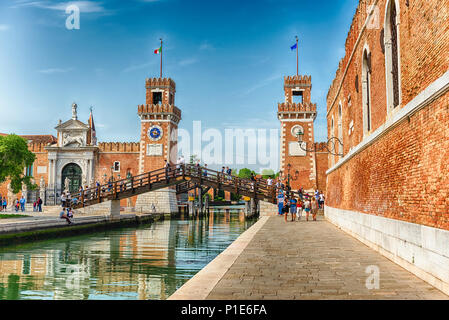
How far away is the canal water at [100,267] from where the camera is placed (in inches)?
322

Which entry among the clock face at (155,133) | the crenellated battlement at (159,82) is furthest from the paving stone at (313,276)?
the crenellated battlement at (159,82)

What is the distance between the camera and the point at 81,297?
7734 mm

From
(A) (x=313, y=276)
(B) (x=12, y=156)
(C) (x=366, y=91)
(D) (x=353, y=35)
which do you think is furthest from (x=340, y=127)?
(B) (x=12, y=156)

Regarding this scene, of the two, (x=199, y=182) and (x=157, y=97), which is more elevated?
(x=157, y=97)

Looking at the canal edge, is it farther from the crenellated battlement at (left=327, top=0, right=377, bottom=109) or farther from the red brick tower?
the red brick tower

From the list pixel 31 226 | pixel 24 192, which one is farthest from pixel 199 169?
pixel 24 192

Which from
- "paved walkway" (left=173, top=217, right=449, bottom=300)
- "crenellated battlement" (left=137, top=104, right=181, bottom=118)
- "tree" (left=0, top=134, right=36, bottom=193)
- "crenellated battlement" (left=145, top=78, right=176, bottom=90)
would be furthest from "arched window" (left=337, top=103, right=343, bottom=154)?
"crenellated battlement" (left=145, top=78, right=176, bottom=90)

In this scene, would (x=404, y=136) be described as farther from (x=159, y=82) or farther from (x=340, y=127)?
(x=159, y=82)

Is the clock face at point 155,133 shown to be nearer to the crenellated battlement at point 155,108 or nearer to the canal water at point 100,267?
the crenellated battlement at point 155,108

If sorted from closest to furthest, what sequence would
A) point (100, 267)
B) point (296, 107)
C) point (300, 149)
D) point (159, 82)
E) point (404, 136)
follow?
1. point (404, 136)
2. point (100, 267)
3. point (300, 149)
4. point (296, 107)
5. point (159, 82)

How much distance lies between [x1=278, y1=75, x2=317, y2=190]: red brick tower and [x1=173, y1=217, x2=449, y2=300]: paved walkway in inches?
1199

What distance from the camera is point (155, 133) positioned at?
43062 mm

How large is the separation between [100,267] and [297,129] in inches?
1273

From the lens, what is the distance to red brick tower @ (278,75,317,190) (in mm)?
40250
